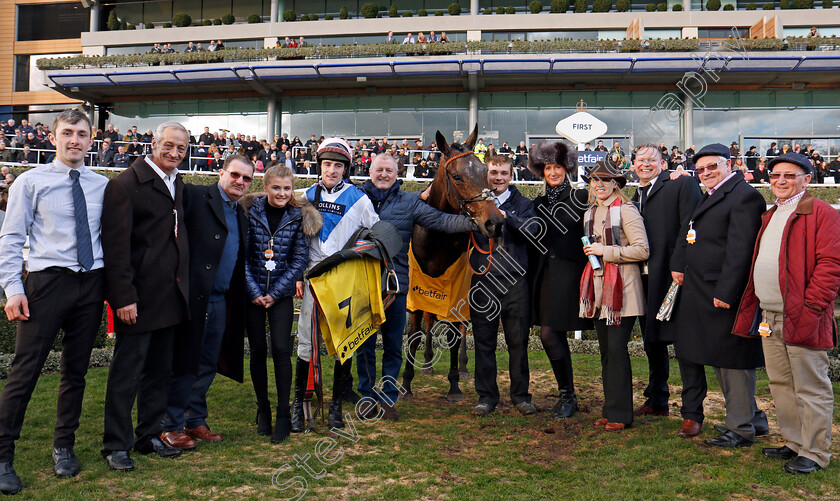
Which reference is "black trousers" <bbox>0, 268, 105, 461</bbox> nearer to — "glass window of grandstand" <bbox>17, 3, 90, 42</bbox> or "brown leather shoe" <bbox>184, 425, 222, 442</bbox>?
"brown leather shoe" <bbox>184, 425, 222, 442</bbox>

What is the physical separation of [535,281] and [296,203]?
2305 mm

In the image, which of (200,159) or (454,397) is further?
(200,159)

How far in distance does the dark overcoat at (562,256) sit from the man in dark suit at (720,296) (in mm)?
815

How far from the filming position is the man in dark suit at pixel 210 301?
4.27 meters

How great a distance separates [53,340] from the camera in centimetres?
352

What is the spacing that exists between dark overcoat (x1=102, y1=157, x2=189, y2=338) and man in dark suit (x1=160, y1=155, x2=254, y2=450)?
17cm

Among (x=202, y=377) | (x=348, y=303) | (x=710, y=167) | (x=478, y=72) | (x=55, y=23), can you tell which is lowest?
(x=202, y=377)

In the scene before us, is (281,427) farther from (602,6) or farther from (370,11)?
(602,6)

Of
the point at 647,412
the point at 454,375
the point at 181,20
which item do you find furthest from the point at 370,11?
the point at 647,412

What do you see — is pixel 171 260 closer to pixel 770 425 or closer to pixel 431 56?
pixel 770 425

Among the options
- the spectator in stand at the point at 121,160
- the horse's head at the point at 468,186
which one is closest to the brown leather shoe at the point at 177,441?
the horse's head at the point at 468,186

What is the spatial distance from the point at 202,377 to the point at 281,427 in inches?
30.4

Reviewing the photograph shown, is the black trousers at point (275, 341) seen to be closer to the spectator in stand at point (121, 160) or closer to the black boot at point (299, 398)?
the black boot at point (299, 398)

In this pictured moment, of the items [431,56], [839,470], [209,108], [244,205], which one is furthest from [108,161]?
[839,470]
